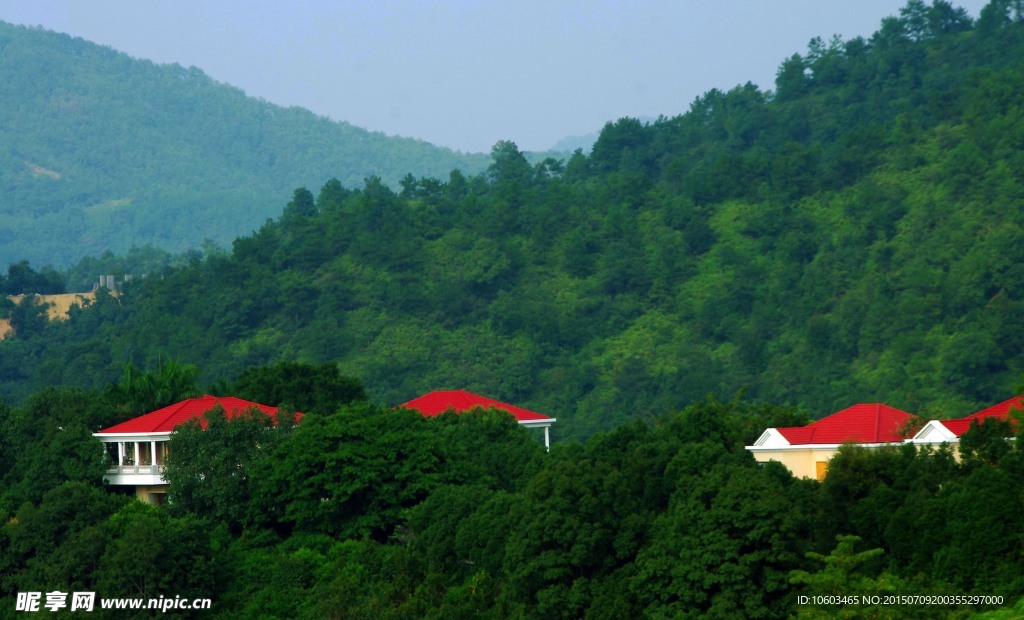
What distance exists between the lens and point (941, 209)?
197ft

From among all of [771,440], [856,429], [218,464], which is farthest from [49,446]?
[856,429]

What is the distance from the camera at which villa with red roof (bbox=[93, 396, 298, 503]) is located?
107ft

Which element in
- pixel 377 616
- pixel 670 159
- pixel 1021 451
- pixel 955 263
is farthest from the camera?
pixel 670 159

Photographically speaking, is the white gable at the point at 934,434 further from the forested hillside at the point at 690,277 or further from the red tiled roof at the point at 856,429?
the forested hillside at the point at 690,277

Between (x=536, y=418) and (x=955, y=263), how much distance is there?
75.8 ft

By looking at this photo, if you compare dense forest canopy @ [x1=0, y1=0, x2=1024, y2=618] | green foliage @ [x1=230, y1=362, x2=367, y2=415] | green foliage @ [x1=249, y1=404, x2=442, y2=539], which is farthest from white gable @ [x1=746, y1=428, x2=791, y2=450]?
green foliage @ [x1=230, y1=362, x2=367, y2=415]

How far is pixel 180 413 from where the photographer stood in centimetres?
3356

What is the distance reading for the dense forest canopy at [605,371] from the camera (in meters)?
23.3

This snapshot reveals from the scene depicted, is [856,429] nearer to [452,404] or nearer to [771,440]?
[771,440]

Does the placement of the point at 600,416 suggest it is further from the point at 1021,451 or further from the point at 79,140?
the point at 79,140

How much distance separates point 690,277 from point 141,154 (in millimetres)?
94676

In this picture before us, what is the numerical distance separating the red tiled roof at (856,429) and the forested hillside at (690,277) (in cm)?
2104

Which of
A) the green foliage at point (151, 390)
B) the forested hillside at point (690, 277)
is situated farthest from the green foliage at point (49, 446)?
the forested hillside at point (690, 277)

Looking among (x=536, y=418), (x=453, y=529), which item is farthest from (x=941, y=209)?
(x=453, y=529)
